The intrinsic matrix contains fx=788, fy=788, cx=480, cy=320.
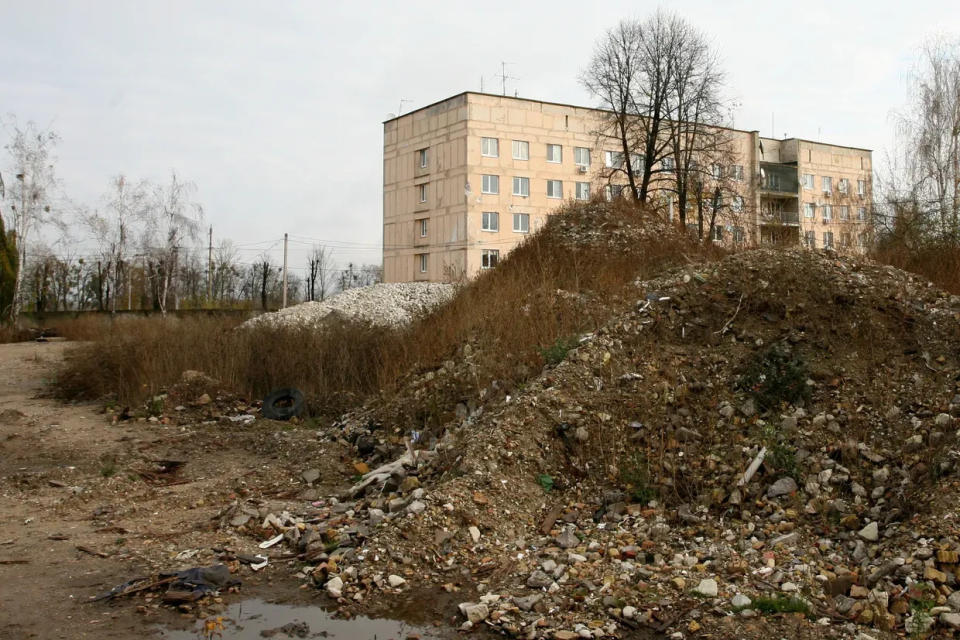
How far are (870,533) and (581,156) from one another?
43145 mm

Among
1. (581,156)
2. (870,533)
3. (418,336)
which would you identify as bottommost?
(870,533)

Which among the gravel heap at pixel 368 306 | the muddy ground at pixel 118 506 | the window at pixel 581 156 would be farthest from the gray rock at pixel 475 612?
the window at pixel 581 156

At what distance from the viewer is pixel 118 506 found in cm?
789

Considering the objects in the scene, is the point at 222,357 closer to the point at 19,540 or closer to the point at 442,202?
the point at 19,540

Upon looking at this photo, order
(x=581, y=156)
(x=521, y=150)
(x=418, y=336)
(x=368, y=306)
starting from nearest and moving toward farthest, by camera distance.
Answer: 1. (x=418, y=336)
2. (x=368, y=306)
3. (x=521, y=150)
4. (x=581, y=156)

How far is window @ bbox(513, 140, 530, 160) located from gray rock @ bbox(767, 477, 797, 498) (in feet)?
131

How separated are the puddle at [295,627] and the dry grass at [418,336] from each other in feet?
15.3

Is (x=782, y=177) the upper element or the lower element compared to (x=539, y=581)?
upper

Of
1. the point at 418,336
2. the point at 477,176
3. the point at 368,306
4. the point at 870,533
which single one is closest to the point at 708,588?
the point at 870,533

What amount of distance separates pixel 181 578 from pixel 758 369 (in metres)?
5.55

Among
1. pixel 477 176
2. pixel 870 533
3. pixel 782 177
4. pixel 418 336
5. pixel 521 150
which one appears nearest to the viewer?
pixel 870 533

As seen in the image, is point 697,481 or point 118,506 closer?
point 697,481

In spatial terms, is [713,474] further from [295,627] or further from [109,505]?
[109,505]

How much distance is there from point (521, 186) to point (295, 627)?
4145cm
